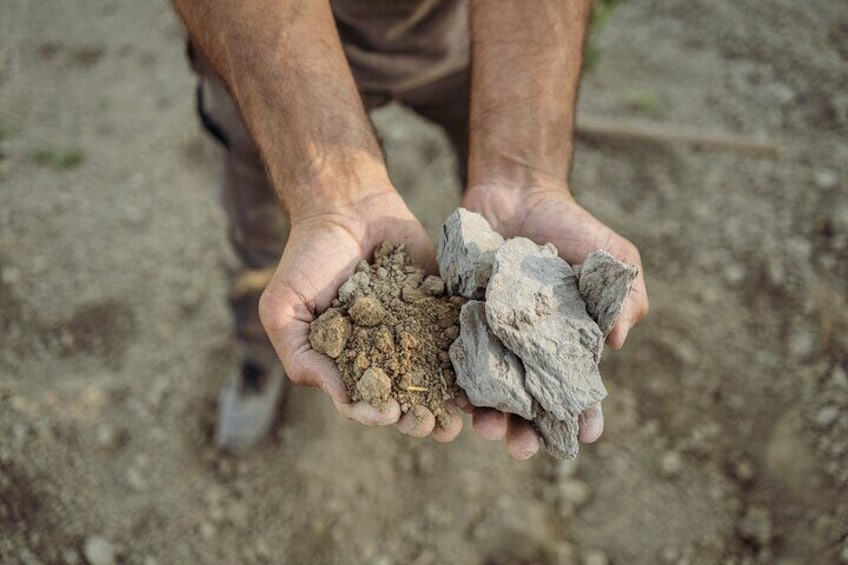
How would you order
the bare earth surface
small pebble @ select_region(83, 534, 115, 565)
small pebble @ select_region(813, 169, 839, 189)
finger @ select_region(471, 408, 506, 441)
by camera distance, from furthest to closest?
small pebble @ select_region(813, 169, 839, 189) < the bare earth surface < small pebble @ select_region(83, 534, 115, 565) < finger @ select_region(471, 408, 506, 441)

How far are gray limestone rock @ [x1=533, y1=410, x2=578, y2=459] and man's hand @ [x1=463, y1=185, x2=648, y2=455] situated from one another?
0.04m

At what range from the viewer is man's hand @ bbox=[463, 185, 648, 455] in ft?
5.69

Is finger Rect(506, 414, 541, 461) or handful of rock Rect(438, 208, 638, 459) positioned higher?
handful of rock Rect(438, 208, 638, 459)

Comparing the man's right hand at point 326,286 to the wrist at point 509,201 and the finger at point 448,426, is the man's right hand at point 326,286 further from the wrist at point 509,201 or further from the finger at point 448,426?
the wrist at point 509,201

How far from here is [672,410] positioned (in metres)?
2.91

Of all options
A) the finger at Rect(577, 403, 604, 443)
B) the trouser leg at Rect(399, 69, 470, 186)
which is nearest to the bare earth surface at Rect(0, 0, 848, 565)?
the trouser leg at Rect(399, 69, 470, 186)

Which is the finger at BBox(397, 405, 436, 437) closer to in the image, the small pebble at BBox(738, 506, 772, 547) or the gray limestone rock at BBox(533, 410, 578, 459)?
the gray limestone rock at BBox(533, 410, 578, 459)

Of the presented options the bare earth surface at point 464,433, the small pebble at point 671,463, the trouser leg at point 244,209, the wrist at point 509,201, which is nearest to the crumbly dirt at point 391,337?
the wrist at point 509,201

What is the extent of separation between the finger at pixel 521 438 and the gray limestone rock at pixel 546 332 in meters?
0.10

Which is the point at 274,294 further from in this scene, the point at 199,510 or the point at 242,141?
the point at 199,510

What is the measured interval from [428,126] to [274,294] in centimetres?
262

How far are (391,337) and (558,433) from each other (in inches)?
19.2

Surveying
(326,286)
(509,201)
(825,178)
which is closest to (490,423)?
(326,286)

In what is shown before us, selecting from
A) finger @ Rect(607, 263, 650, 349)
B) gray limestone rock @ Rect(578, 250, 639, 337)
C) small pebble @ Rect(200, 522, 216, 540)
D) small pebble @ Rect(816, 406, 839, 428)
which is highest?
gray limestone rock @ Rect(578, 250, 639, 337)
